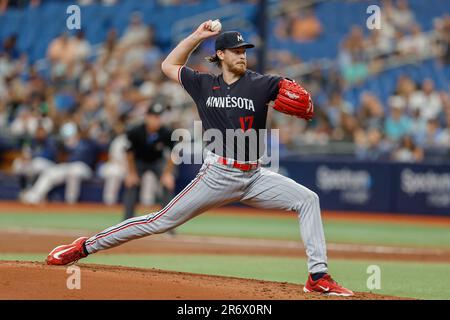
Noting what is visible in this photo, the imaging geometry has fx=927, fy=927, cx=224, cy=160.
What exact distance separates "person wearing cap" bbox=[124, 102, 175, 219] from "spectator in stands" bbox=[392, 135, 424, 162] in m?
6.56

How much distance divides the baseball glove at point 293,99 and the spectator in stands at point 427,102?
12.4 metres

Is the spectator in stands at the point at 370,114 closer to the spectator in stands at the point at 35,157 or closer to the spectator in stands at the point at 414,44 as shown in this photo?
the spectator in stands at the point at 414,44

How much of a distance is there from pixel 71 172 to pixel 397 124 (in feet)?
24.2

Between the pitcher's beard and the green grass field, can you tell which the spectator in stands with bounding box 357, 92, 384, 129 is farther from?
A: the pitcher's beard

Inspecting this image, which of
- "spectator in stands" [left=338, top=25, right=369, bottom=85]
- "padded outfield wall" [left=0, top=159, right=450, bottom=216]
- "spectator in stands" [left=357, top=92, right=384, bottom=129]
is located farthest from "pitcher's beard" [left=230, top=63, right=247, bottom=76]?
"spectator in stands" [left=338, top=25, right=369, bottom=85]

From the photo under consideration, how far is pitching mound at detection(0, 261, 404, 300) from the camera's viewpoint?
260 inches

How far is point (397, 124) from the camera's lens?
1939 cm

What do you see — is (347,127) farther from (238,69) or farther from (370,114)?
(238,69)

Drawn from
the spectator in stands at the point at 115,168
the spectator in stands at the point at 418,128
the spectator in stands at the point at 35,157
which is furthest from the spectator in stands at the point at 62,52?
the spectator in stands at the point at 418,128

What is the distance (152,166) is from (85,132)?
7.88m

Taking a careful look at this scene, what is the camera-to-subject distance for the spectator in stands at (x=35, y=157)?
21.4 m

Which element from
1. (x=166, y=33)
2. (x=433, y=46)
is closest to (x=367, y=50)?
(x=433, y=46)

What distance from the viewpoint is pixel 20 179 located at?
70.8ft
